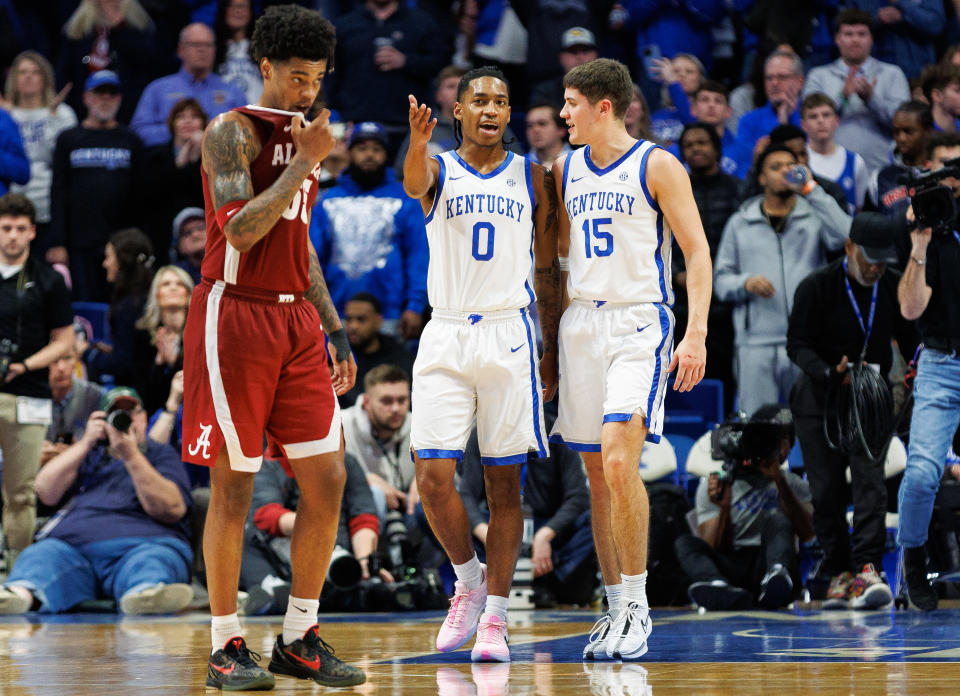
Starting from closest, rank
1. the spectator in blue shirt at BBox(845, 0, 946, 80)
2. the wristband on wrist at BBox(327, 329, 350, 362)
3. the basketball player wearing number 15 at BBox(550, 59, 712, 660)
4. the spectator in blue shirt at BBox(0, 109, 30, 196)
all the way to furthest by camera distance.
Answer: the wristband on wrist at BBox(327, 329, 350, 362), the basketball player wearing number 15 at BBox(550, 59, 712, 660), the spectator in blue shirt at BBox(0, 109, 30, 196), the spectator in blue shirt at BBox(845, 0, 946, 80)

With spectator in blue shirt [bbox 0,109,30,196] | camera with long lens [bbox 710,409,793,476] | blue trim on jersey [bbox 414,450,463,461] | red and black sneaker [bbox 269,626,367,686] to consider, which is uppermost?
spectator in blue shirt [bbox 0,109,30,196]

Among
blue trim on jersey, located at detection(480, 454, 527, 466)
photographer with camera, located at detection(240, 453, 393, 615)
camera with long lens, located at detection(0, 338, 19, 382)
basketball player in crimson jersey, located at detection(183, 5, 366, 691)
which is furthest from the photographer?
camera with long lens, located at detection(0, 338, 19, 382)

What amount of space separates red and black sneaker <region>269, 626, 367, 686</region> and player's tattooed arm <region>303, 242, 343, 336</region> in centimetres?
107

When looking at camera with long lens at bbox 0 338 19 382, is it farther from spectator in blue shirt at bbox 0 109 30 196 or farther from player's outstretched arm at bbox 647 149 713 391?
player's outstretched arm at bbox 647 149 713 391

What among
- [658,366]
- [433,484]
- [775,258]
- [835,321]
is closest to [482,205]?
[658,366]

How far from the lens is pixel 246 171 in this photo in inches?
177

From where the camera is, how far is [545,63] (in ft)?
40.9

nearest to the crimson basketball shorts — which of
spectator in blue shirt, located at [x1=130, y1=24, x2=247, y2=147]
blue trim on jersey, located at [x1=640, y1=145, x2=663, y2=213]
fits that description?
blue trim on jersey, located at [x1=640, y1=145, x2=663, y2=213]

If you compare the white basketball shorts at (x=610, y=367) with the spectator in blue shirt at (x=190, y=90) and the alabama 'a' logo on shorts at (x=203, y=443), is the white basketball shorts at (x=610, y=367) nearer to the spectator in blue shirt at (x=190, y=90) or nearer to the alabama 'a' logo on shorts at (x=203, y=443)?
the alabama 'a' logo on shorts at (x=203, y=443)

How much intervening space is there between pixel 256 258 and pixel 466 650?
2.13 metres

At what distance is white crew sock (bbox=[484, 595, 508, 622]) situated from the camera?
5449 millimetres

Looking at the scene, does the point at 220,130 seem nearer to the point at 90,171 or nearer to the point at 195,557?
the point at 195,557

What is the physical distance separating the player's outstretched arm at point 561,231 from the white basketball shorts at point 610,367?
21cm

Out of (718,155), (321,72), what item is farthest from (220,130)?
(718,155)
